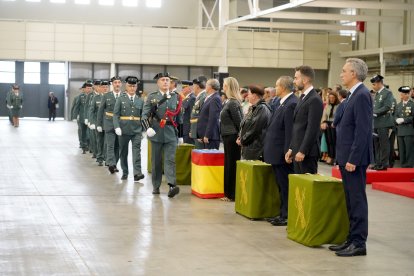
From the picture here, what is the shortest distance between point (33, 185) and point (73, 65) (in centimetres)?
2566

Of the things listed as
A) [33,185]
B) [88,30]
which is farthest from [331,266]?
[88,30]

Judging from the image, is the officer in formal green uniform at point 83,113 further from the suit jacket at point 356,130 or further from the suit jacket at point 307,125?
the suit jacket at point 356,130

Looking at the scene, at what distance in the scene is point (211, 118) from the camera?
1136 centimetres

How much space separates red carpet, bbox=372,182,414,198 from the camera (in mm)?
11595

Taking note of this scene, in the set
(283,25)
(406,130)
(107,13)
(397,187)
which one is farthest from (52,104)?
(397,187)

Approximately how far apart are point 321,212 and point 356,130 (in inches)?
36.4

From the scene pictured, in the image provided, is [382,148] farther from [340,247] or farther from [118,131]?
[340,247]

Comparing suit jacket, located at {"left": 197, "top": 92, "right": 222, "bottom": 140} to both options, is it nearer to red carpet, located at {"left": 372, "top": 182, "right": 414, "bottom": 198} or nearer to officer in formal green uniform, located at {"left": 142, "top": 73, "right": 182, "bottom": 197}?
officer in formal green uniform, located at {"left": 142, "top": 73, "right": 182, "bottom": 197}

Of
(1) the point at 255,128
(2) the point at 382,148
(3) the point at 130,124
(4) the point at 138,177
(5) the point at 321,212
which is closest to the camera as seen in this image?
(5) the point at 321,212

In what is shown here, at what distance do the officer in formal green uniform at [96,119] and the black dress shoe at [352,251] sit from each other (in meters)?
9.07

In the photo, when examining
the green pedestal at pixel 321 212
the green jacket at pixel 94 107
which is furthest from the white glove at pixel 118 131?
the green pedestal at pixel 321 212

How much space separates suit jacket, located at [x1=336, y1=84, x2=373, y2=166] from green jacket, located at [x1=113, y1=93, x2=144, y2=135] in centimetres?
614

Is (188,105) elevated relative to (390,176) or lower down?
elevated

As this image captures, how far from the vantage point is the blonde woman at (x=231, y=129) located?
1048cm
